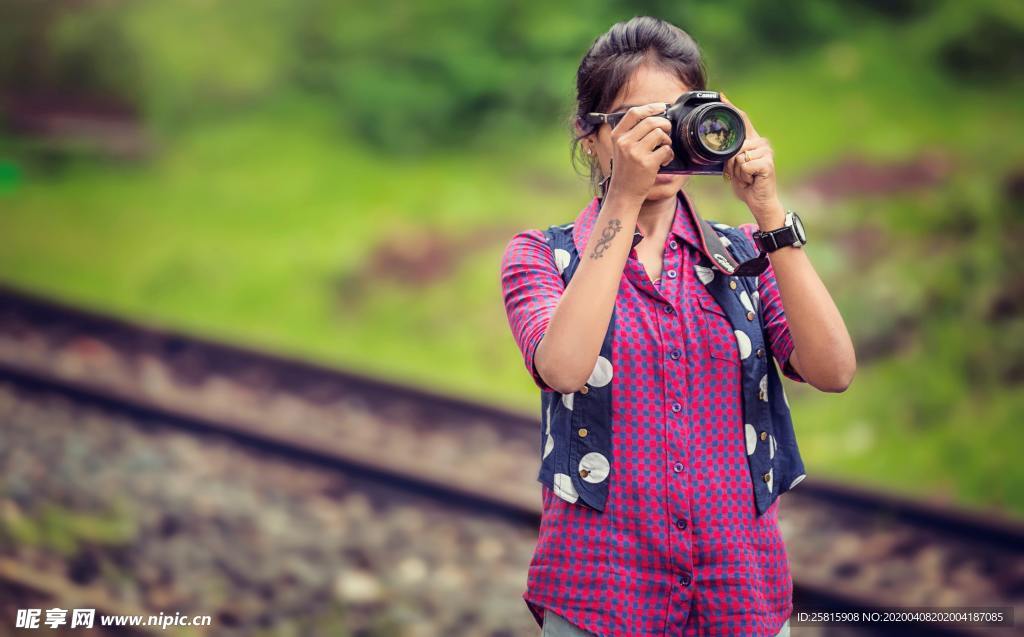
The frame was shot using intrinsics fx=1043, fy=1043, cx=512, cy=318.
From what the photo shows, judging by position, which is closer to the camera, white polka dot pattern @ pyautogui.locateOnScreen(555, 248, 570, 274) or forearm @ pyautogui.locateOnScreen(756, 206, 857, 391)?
forearm @ pyautogui.locateOnScreen(756, 206, 857, 391)

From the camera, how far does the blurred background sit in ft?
12.3

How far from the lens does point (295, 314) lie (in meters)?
5.32

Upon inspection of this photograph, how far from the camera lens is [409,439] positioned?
4.43 metres

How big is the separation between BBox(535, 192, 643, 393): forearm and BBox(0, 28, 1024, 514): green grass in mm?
3042

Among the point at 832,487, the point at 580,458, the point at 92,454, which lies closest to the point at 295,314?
the point at 92,454

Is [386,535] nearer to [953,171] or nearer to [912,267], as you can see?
[912,267]

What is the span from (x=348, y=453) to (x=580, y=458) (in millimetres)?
2657

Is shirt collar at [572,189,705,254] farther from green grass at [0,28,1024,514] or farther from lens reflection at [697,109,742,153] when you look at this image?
green grass at [0,28,1024,514]

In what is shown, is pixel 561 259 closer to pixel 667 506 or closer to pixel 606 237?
pixel 606 237

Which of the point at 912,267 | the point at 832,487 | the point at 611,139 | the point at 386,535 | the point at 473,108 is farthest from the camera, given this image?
the point at 473,108

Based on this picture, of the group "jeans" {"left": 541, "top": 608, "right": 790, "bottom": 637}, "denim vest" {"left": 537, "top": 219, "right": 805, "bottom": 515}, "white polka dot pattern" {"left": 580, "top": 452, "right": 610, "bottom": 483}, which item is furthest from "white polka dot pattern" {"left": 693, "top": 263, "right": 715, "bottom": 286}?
"jeans" {"left": 541, "top": 608, "right": 790, "bottom": 637}

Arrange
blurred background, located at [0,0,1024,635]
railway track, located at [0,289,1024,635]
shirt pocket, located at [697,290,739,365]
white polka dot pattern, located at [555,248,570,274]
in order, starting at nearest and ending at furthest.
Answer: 1. shirt pocket, located at [697,290,739,365]
2. white polka dot pattern, located at [555,248,570,274]
3. railway track, located at [0,289,1024,635]
4. blurred background, located at [0,0,1024,635]

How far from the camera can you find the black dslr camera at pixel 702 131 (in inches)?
59.0

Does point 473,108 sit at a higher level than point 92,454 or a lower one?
higher
